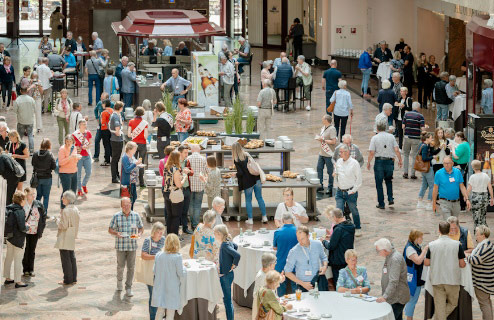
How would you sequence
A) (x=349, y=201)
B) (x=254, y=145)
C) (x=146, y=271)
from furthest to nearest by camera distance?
1. (x=254, y=145)
2. (x=349, y=201)
3. (x=146, y=271)

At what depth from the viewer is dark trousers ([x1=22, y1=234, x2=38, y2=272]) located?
12.6 metres

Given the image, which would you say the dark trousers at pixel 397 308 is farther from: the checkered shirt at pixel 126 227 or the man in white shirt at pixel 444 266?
the checkered shirt at pixel 126 227

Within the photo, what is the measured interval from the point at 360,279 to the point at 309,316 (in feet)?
3.05

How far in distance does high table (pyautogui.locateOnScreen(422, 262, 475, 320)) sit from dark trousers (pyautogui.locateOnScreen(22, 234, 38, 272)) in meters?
4.99

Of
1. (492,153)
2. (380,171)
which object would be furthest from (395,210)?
(492,153)

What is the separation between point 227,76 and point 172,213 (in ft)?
38.5

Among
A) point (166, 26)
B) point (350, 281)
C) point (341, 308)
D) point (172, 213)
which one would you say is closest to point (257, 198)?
point (172, 213)

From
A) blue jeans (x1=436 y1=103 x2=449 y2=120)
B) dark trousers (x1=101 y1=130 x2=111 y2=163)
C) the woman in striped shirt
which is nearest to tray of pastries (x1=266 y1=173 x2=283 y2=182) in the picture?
dark trousers (x1=101 y1=130 x2=111 y2=163)

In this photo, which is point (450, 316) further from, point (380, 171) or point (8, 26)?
point (8, 26)

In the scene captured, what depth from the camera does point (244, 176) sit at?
14617mm

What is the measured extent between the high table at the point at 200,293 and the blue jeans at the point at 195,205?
3.76 meters

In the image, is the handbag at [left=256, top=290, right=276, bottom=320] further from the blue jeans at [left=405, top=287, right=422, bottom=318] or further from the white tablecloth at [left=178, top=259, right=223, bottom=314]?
the blue jeans at [left=405, top=287, right=422, bottom=318]

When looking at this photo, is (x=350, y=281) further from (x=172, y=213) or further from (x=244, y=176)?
(x=244, y=176)

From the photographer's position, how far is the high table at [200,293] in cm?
1065
